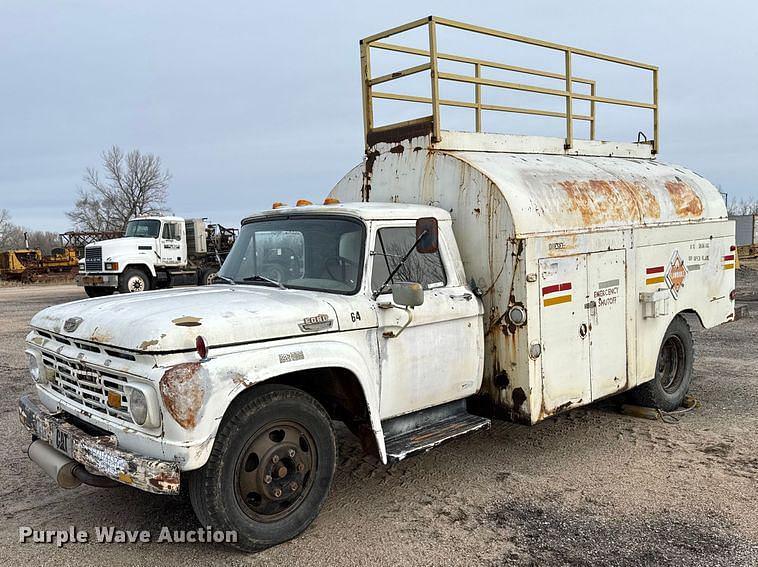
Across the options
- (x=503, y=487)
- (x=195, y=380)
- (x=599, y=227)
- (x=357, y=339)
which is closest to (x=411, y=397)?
(x=357, y=339)

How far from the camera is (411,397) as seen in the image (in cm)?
469

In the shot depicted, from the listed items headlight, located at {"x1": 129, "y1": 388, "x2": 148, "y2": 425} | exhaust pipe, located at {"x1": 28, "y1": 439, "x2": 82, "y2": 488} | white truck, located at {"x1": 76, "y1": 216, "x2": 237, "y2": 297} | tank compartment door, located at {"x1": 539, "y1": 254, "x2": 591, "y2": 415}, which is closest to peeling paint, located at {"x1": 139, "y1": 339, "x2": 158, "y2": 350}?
headlight, located at {"x1": 129, "y1": 388, "x2": 148, "y2": 425}

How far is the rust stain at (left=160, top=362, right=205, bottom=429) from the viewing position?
136 inches

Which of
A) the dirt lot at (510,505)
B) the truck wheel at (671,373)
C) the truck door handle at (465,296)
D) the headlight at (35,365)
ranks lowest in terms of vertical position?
the dirt lot at (510,505)

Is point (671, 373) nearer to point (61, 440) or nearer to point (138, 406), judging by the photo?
point (138, 406)

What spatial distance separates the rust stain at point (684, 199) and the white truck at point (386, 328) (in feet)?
0.10

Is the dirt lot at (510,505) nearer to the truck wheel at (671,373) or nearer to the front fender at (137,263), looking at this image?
the truck wheel at (671,373)

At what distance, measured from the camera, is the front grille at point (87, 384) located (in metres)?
3.74

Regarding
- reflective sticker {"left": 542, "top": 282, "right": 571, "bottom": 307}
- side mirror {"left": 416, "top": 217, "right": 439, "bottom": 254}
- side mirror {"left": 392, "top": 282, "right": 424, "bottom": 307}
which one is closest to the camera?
side mirror {"left": 392, "top": 282, "right": 424, "bottom": 307}

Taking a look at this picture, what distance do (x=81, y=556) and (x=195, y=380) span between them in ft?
4.75

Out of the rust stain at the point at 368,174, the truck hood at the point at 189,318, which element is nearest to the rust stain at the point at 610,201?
the rust stain at the point at 368,174

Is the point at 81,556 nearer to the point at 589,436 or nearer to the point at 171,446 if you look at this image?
the point at 171,446

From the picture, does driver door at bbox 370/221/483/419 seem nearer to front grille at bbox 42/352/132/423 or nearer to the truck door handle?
the truck door handle

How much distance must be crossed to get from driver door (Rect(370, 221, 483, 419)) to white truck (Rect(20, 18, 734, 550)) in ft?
0.05
